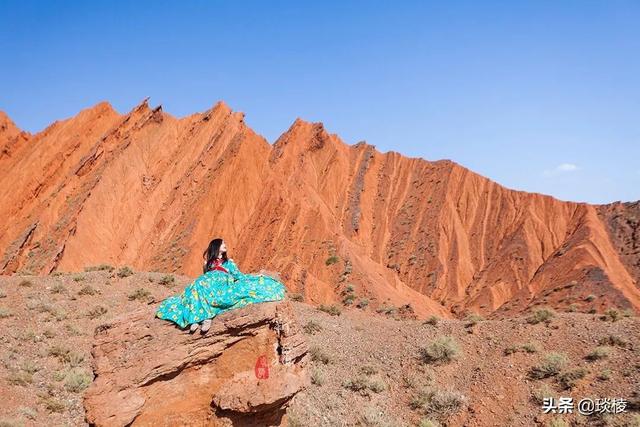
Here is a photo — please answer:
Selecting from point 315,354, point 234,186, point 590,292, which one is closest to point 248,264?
point 234,186

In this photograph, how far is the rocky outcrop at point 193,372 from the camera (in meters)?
7.05

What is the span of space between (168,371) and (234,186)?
32.8 metres

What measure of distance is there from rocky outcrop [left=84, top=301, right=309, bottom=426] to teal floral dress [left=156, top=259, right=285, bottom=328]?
141 mm

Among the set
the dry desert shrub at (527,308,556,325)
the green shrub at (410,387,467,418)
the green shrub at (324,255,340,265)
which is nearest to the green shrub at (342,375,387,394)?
the green shrub at (410,387,467,418)

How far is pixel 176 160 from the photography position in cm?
4366

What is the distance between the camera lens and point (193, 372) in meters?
7.38

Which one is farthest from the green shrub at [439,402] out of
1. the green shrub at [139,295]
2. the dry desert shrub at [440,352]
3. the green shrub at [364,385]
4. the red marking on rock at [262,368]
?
the green shrub at [139,295]

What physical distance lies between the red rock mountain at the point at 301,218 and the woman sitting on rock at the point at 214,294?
21.2m

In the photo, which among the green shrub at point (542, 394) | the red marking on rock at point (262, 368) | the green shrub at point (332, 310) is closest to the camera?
the red marking on rock at point (262, 368)

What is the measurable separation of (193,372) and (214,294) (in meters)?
1.19

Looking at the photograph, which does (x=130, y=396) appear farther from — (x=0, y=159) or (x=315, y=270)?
(x=0, y=159)

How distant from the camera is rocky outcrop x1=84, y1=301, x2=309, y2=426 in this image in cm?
705

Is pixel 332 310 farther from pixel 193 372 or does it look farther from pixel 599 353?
pixel 193 372

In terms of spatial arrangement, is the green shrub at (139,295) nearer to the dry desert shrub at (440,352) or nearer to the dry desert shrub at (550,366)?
the dry desert shrub at (440,352)
